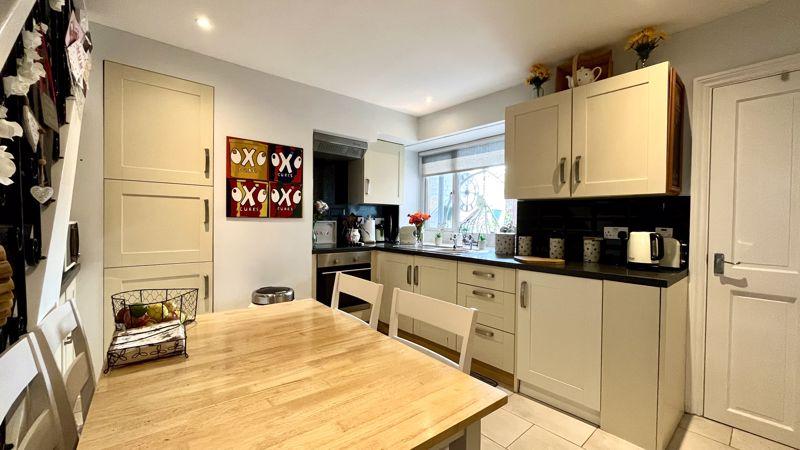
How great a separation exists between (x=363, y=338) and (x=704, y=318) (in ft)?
6.77

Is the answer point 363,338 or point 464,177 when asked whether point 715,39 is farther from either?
point 363,338

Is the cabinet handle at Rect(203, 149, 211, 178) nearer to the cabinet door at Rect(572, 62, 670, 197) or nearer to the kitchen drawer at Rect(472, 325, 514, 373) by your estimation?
the kitchen drawer at Rect(472, 325, 514, 373)

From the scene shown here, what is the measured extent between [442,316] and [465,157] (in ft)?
9.49

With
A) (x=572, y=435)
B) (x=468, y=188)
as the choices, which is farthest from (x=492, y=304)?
(x=468, y=188)

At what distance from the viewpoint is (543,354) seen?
209 centimetres

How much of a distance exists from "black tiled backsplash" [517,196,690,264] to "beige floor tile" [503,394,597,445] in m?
1.05

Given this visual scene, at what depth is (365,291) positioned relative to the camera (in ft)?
5.24

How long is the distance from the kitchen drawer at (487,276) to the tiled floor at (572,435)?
77cm

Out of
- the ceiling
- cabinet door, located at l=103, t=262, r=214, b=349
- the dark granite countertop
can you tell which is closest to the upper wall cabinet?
the ceiling

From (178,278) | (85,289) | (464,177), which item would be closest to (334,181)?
(464,177)

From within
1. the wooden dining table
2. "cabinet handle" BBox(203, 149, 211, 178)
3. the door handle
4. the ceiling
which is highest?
the ceiling

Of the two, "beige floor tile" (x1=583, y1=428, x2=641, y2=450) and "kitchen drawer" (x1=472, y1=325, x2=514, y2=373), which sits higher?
"kitchen drawer" (x1=472, y1=325, x2=514, y2=373)

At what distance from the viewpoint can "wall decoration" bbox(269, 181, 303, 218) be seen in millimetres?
2787

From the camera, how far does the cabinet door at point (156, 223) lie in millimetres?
2117
